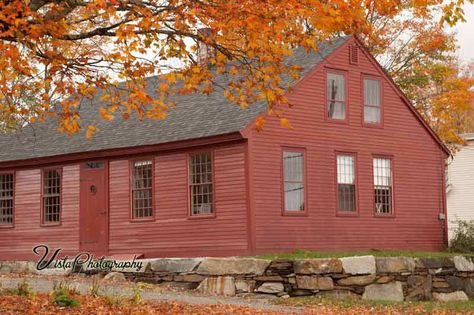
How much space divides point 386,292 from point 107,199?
353 inches

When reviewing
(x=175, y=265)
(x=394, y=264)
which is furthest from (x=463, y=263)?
(x=175, y=265)

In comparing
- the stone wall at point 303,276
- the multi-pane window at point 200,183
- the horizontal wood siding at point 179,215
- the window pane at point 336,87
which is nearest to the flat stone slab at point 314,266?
the stone wall at point 303,276

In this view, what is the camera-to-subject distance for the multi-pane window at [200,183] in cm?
2284

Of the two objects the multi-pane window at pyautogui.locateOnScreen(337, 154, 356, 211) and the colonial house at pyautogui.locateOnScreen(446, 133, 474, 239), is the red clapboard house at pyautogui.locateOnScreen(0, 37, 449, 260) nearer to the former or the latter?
the multi-pane window at pyautogui.locateOnScreen(337, 154, 356, 211)

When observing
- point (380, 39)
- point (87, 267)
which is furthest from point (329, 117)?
point (380, 39)

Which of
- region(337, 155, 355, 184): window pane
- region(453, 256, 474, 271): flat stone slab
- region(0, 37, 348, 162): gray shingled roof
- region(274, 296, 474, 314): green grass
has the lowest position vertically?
region(274, 296, 474, 314): green grass

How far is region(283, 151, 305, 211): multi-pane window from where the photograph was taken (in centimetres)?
2295

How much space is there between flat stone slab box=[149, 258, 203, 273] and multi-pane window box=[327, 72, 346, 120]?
257 inches

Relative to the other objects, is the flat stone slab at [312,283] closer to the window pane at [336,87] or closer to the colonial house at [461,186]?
the window pane at [336,87]

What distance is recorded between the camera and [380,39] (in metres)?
36.4

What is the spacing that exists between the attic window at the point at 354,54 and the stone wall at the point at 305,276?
21.7 feet

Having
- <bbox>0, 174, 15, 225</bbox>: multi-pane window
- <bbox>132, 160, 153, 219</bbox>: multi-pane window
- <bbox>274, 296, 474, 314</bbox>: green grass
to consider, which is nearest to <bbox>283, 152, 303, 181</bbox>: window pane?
<bbox>132, 160, 153, 219</bbox>: multi-pane window

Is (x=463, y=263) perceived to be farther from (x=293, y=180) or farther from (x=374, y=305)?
(x=374, y=305)

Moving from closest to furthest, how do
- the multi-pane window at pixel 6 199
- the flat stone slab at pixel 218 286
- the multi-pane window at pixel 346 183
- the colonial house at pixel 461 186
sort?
1. the flat stone slab at pixel 218 286
2. the multi-pane window at pixel 346 183
3. the multi-pane window at pixel 6 199
4. the colonial house at pixel 461 186
